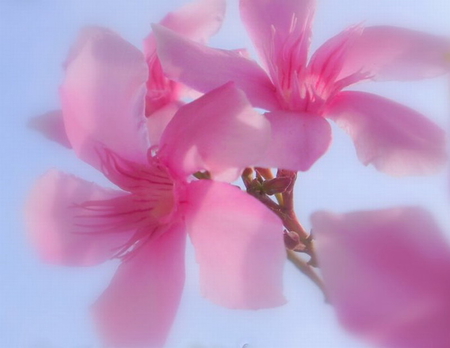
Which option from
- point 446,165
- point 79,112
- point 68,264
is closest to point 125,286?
point 68,264

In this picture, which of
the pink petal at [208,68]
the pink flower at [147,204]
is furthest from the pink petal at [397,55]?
the pink flower at [147,204]

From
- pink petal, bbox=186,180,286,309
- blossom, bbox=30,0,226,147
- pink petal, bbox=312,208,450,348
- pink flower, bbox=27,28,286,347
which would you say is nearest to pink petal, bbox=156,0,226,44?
blossom, bbox=30,0,226,147

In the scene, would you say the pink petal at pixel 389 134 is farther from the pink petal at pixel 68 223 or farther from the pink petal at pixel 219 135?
the pink petal at pixel 68 223

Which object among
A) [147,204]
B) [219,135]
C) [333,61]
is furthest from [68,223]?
[333,61]

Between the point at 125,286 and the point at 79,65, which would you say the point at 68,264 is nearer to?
the point at 125,286

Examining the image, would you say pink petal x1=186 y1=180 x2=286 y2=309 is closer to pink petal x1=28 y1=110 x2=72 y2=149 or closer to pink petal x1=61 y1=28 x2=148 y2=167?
pink petal x1=61 y1=28 x2=148 y2=167

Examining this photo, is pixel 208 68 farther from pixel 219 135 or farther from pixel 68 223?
pixel 68 223

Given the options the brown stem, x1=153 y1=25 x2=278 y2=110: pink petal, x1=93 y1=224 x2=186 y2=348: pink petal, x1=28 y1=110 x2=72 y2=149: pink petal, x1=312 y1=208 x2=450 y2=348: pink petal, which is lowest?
the brown stem
